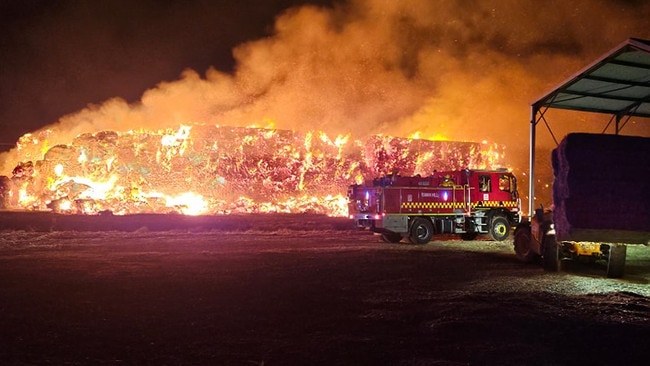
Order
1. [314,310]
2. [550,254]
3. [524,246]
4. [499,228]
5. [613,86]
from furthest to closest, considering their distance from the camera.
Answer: [499,228] → [613,86] → [524,246] → [550,254] → [314,310]

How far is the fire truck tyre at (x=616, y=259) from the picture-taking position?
920 centimetres

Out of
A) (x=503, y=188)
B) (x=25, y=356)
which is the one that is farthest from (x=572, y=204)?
(x=503, y=188)

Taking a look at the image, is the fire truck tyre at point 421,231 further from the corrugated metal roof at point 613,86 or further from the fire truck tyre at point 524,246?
the corrugated metal roof at point 613,86

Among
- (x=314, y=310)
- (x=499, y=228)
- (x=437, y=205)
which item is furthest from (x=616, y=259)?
(x=499, y=228)

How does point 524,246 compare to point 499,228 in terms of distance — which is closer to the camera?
point 524,246

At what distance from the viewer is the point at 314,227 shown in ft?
75.8

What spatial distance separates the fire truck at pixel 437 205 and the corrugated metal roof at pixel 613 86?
4796 millimetres

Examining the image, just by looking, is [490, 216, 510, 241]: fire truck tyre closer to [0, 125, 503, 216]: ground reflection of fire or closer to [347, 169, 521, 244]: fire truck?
[347, 169, 521, 244]: fire truck

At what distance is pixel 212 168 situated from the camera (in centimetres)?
3356

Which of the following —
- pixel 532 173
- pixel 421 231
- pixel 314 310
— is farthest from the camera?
pixel 421 231

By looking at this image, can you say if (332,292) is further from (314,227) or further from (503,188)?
(314,227)

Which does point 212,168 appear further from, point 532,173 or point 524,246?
point 524,246

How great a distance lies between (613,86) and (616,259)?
6035 millimetres

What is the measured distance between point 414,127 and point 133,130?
19.9 metres
